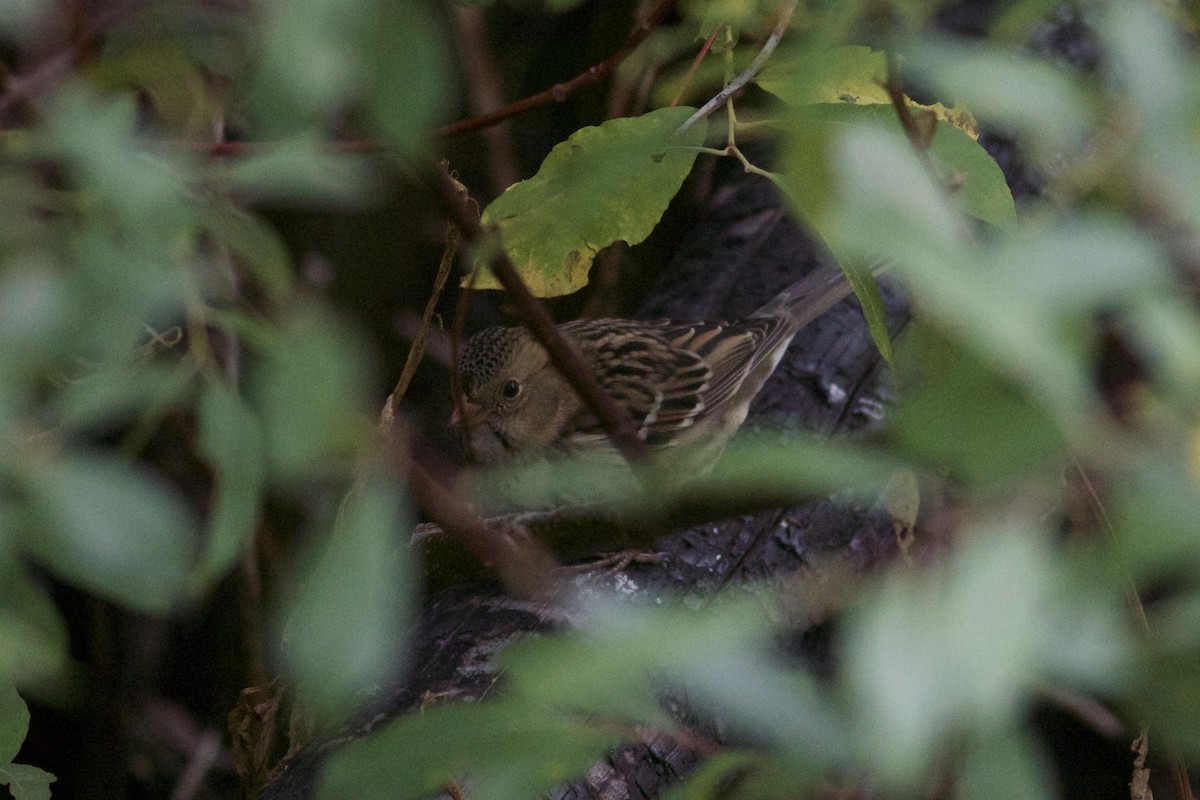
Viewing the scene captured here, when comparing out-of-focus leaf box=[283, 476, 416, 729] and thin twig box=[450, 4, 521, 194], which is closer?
out-of-focus leaf box=[283, 476, 416, 729]

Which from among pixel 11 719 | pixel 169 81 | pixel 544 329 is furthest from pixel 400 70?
pixel 169 81

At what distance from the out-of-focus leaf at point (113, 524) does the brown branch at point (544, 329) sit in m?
0.44

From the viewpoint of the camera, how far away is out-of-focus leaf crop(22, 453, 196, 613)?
72cm

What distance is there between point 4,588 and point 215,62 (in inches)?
38.0

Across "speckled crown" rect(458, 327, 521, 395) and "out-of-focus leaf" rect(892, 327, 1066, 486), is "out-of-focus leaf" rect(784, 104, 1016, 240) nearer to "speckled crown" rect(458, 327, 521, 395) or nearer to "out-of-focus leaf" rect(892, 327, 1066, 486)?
"out-of-focus leaf" rect(892, 327, 1066, 486)

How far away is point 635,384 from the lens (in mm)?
2973

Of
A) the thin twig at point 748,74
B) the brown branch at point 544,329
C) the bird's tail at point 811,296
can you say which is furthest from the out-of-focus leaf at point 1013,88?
the bird's tail at point 811,296

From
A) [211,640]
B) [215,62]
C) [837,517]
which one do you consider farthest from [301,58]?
[211,640]

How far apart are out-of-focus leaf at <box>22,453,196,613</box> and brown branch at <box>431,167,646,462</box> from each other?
443 millimetres

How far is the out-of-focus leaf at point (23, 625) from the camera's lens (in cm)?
77

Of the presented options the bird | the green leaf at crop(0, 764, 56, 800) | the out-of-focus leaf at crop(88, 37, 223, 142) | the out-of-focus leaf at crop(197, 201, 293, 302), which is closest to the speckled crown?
the bird

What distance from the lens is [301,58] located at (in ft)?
1.98

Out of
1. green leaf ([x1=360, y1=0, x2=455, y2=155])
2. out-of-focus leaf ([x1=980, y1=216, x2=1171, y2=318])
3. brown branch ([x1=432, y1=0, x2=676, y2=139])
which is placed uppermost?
green leaf ([x1=360, y1=0, x2=455, y2=155])

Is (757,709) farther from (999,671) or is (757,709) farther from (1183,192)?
(1183,192)
